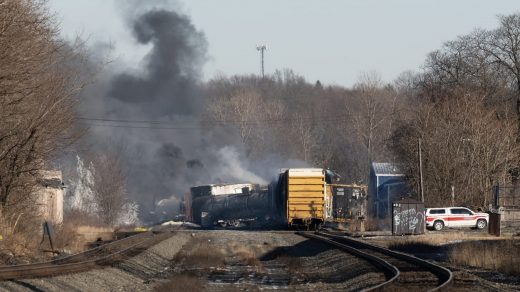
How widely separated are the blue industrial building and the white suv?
15.5 meters

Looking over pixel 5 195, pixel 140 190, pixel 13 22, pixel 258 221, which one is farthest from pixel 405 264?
pixel 140 190

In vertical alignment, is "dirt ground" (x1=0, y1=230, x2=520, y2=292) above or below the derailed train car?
below

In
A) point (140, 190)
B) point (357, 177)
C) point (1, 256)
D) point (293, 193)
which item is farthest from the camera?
point (357, 177)

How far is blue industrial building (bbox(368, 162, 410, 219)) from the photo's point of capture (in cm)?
7268

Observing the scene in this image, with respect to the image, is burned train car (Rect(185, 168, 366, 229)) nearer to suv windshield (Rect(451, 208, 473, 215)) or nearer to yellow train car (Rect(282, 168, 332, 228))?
yellow train car (Rect(282, 168, 332, 228))

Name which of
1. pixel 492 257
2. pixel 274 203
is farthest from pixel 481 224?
pixel 492 257

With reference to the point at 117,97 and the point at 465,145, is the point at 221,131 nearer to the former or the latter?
the point at 117,97

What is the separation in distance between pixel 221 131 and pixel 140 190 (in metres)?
11.8

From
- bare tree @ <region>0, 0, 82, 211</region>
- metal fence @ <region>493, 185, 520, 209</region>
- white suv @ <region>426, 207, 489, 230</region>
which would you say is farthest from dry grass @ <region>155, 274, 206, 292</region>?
metal fence @ <region>493, 185, 520, 209</region>

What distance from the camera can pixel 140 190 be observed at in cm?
9106

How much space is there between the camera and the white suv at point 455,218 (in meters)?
53.2

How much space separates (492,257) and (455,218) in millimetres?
27896

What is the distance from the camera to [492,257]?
85.3 feet

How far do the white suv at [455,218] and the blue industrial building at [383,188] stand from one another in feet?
50.7
